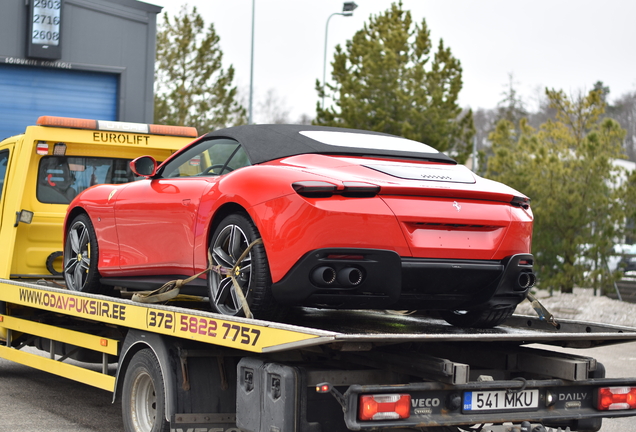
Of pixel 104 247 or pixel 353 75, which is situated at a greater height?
pixel 353 75

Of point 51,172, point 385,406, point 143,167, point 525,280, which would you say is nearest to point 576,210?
point 51,172

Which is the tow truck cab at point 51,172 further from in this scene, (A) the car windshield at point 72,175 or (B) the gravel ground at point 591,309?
(B) the gravel ground at point 591,309

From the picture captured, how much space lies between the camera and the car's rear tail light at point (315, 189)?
4.43 m

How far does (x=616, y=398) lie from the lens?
4.72 m

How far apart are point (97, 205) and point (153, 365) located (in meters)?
2.05

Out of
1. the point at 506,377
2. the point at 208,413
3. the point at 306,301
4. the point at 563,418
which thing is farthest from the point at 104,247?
the point at 563,418

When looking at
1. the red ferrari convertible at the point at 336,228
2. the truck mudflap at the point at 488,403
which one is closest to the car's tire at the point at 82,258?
the red ferrari convertible at the point at 336,228

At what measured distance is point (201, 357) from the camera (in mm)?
4855

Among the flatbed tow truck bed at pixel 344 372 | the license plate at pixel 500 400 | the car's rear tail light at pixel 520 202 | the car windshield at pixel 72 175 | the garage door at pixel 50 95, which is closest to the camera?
the flatbed tow truck bed at pixel 344 372

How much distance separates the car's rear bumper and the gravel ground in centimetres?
982

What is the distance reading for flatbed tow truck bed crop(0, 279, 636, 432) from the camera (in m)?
4.01

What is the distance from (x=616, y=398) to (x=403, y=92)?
78.0 feet

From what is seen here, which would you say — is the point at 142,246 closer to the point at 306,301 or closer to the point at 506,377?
the point at 306,301

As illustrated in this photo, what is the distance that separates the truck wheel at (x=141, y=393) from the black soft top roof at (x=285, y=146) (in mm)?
1386
